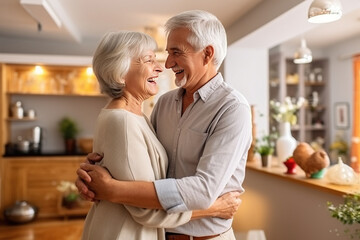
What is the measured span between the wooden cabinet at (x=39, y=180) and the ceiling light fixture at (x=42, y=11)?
2.11m

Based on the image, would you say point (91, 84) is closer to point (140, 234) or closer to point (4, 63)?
point (4, 63)

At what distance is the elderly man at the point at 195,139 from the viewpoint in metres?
1.32

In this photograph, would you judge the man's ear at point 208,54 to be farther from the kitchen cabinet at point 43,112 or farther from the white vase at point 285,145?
the kitchen cabinet at point 43,112

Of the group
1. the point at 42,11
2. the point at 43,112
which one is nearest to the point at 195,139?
the point at 42,11

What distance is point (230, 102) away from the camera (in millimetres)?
1490

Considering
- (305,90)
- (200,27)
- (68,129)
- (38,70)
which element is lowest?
(68,129)

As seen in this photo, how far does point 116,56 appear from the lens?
4.81ft

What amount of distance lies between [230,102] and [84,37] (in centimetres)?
496

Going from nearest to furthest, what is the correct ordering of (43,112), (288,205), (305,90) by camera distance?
(288,205), (43,112), (305,90)

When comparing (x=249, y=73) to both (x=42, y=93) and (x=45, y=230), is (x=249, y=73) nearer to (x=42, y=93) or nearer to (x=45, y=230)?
(x=42, y=93)

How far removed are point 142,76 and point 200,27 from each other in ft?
1.00

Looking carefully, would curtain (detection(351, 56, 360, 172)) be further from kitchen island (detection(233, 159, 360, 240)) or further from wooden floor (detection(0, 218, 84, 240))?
wooden floor (detection(0, 218, 84, 240))

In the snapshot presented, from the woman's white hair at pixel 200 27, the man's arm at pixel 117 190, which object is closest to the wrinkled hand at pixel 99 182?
the man's arm at pixel 117 190

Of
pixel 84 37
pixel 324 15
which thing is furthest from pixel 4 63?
pixel 324 15
